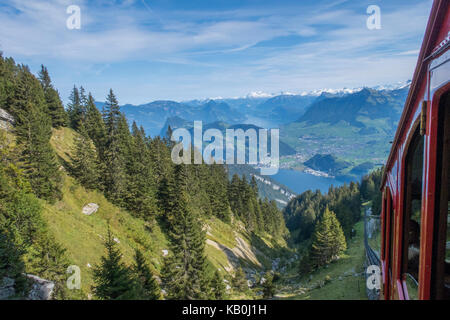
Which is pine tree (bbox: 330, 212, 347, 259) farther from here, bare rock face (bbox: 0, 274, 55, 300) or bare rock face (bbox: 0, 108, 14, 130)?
bare rock face (bbox: 0, 108, 14, 130)

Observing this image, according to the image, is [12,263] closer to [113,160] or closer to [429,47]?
[429,47]

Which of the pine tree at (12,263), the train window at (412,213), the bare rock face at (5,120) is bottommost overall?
the pine tree at (12,263)

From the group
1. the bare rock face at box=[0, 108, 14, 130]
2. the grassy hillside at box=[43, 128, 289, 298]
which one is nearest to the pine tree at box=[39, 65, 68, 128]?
the grassy hillside at box=[43, 128, 289, 298]

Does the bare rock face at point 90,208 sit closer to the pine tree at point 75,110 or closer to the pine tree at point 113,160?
the pine tree at point 113,160

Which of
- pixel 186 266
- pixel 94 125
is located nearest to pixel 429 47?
pixel 186 266

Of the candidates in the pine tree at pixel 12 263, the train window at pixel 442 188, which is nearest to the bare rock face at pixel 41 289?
the pine tree at pixel 12 263

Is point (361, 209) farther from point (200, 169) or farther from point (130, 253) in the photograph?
point (130, 253)
